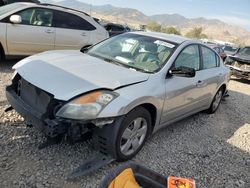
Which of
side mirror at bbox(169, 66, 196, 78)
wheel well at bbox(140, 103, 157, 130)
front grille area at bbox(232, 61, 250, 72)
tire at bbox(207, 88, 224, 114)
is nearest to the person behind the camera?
wheel well at bbox(140, 103, 157, 130)

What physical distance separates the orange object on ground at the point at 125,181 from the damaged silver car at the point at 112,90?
3.76ft

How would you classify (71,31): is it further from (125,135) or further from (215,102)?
(125,135)

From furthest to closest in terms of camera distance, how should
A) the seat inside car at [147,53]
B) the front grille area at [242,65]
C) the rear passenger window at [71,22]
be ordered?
the front grille area at [242,65]
the rear passenger window at [71,22]
the seat inside car at [147,53]

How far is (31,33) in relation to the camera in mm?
7777

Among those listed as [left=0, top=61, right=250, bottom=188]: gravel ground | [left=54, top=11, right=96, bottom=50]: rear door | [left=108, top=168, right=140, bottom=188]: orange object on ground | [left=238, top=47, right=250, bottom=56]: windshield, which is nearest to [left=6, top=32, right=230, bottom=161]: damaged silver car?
[left=0, top=61, right=250, bottom=188]: gravel ground

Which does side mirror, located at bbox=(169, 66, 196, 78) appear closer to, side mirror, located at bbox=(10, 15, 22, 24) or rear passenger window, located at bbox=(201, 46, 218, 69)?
rear passenger window, located at bbox=(201, 46, 218, 69)

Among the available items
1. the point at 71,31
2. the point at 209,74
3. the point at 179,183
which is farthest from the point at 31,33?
the point at 179,183

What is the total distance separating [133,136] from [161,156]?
703mm

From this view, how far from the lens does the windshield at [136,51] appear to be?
176 inches

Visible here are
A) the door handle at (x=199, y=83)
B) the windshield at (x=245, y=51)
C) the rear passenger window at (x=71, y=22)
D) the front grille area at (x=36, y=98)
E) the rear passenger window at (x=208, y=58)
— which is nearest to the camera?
the front grille area at (x=36, y=98)

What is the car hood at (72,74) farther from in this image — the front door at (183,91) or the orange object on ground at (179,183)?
the orange object on ground at (179,183)

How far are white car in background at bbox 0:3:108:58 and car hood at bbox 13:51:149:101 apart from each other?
11.3 ft

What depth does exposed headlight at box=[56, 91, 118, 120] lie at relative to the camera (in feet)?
10.9

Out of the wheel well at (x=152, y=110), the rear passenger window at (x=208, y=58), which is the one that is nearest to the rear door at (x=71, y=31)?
the rear passenger window at (x=208, y=58)
